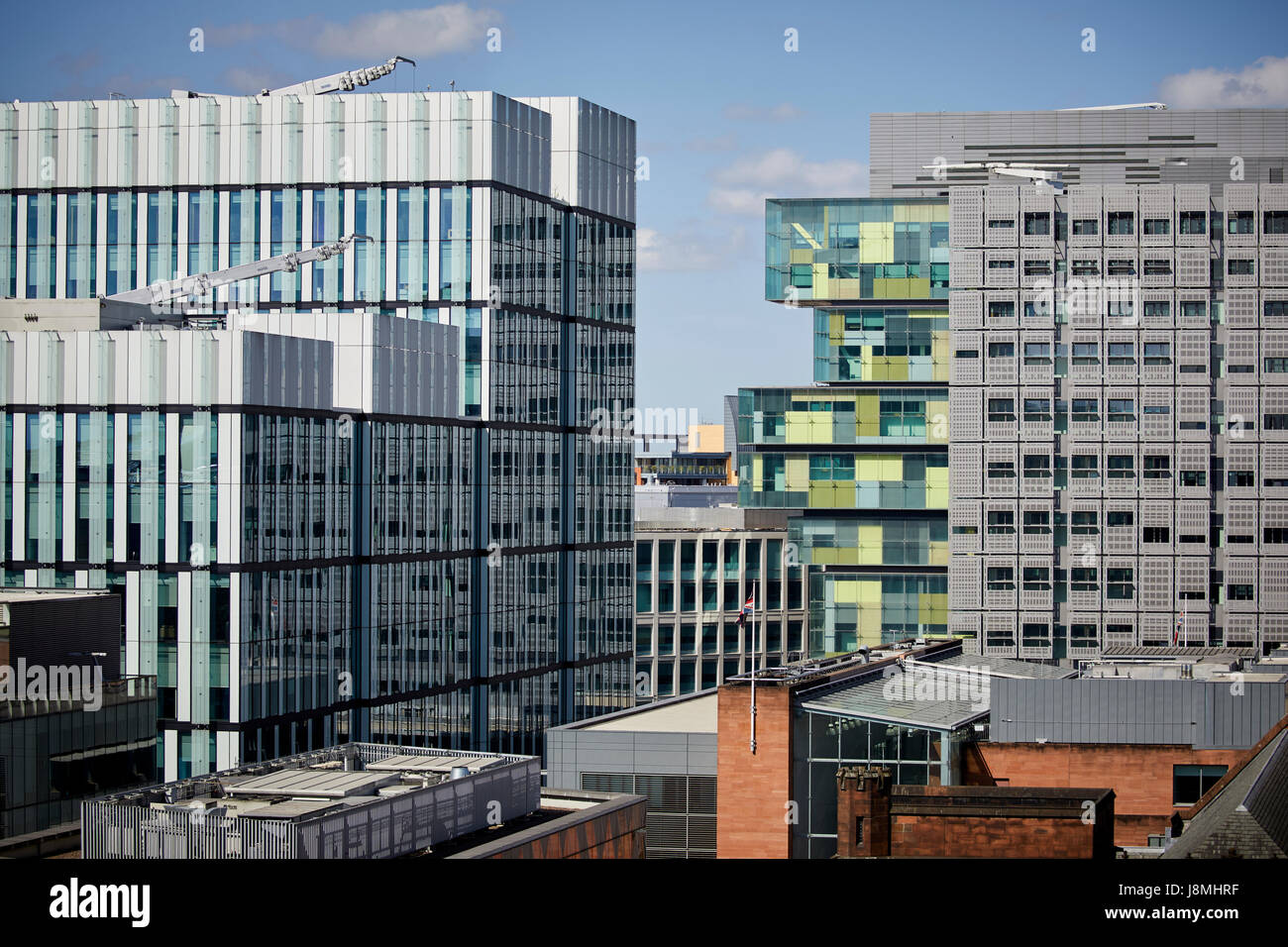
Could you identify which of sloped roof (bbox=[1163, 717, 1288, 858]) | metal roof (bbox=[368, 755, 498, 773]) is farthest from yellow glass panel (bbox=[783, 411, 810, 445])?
sloped roof (bbox=[1163, 717, 1288, 858])

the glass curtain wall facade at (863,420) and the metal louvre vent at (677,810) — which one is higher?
the glass curtain wall facade at (863,420)

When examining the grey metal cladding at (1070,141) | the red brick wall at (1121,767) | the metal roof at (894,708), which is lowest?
the red brick wall at (1121,767)

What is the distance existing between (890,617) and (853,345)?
57.6 ft

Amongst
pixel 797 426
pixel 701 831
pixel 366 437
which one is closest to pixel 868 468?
pixel 797 426

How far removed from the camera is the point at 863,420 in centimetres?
10238

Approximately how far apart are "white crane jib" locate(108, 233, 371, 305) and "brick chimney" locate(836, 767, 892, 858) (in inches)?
2539

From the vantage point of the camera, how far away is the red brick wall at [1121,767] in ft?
167

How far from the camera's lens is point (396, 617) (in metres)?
86.4

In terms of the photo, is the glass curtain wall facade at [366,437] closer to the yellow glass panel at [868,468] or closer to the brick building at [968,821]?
the yellow glass panel at [868,468]

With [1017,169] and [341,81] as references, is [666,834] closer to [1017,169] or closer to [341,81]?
[1017,169]

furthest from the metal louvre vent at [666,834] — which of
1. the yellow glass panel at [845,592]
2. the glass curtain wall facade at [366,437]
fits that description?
the yellow glass panel at [845,592]

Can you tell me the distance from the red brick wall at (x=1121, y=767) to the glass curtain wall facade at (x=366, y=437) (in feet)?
123

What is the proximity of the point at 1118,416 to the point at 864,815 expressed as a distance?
5815 cm

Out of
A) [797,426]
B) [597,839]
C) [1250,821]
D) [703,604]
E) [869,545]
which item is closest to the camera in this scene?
[1250,821]
